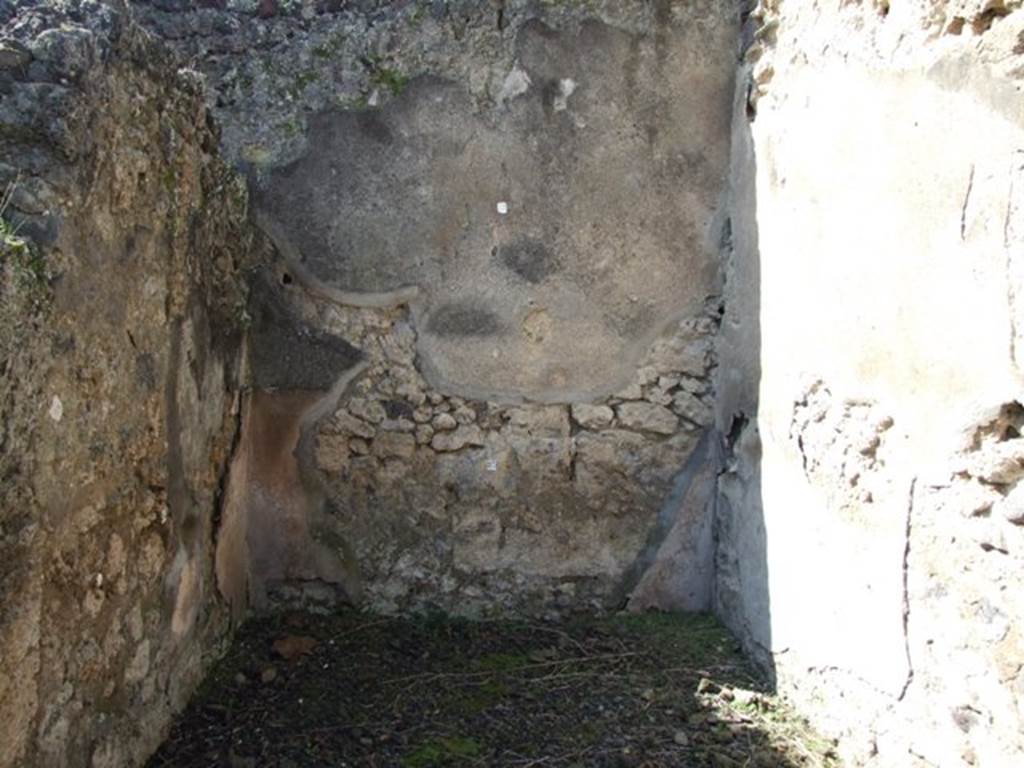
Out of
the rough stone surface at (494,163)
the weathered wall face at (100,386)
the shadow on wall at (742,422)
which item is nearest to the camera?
the weathered wall face at (100,386)

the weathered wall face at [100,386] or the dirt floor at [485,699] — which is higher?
the weathered wall face at [100,386]

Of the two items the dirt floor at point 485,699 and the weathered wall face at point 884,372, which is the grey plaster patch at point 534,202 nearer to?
the weathered wall face at point 884,372

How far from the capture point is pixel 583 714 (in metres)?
2.70

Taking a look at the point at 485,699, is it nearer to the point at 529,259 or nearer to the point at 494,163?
the point at 529,259

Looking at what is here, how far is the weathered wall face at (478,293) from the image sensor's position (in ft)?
10.5

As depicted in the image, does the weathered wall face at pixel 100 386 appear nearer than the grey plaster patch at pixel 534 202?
Yes

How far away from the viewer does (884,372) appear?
223cm

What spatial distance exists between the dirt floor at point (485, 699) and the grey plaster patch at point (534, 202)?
862 mm

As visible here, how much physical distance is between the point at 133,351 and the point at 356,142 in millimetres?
1203

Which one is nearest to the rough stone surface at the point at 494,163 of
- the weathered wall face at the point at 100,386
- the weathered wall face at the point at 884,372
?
the weathered wall face at the point at 884,372

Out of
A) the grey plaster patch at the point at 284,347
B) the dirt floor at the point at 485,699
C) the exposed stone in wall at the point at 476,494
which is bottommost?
the dirt floor at the point at 485,699

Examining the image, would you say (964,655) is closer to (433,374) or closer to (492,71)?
(433,374)

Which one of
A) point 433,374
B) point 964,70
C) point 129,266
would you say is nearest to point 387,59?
point 433,374

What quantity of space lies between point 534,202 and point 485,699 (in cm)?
153
